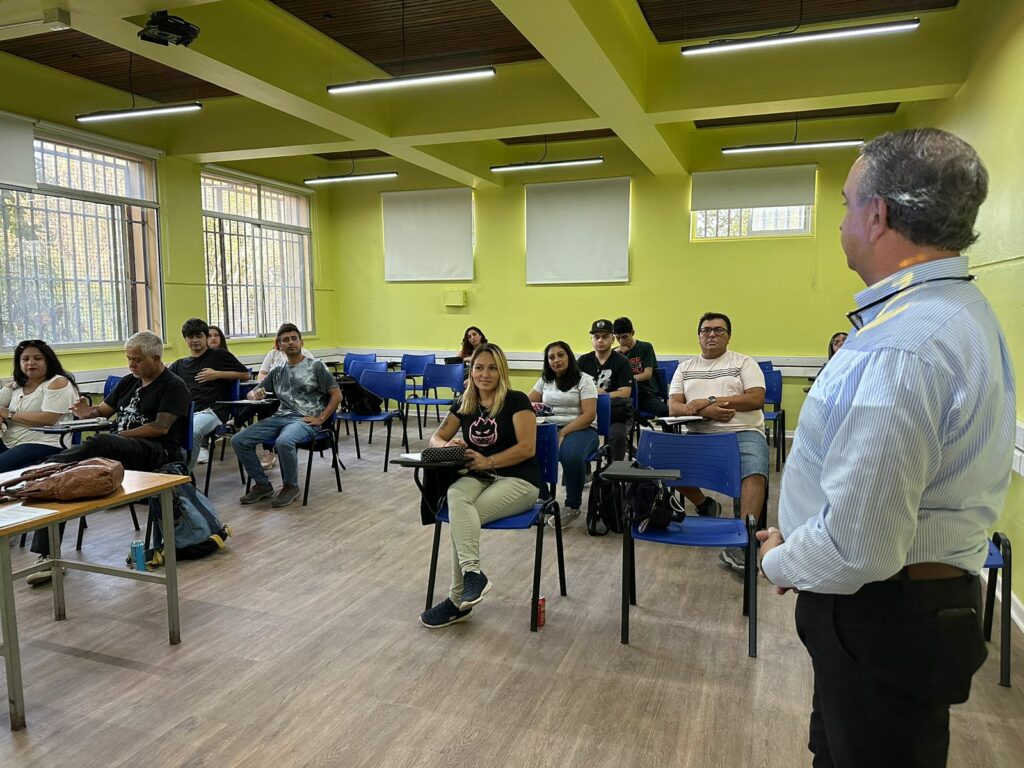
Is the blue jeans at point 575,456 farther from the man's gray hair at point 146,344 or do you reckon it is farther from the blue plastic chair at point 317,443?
the man's gray hair at point 146,344

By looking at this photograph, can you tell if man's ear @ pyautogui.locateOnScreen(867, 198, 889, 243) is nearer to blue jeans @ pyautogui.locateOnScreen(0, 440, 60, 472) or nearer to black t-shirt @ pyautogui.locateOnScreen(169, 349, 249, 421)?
blue jeans @ pyautogui.locateOnScreen(0, 440, 60, 472)

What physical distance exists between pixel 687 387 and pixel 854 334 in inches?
121

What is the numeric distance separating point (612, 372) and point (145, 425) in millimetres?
3339

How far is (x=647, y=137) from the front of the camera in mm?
6414

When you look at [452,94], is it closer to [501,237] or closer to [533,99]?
[533,99]

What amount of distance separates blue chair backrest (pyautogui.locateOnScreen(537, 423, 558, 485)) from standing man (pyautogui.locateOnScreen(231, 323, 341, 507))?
2.34 meters

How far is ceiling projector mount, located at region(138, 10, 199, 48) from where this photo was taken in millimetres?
4000

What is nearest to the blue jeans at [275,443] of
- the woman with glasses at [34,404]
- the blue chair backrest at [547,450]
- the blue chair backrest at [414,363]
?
the woman with glasses at [34,404]

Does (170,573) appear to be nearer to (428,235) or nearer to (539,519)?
(539,519)

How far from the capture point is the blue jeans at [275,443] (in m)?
5.13

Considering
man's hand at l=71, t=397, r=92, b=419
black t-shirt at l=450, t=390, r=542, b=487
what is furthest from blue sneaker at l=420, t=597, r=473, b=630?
man's hand at l=71, t=397, r=92, b=419

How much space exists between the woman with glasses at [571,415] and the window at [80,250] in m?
4.62

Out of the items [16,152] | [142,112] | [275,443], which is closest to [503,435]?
[275,443]

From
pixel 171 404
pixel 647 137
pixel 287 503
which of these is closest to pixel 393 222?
pixel 647 137
